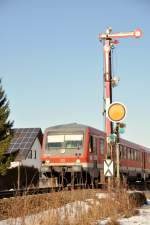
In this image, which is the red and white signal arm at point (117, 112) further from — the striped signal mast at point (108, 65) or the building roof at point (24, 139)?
the building roof at point (24, 139)

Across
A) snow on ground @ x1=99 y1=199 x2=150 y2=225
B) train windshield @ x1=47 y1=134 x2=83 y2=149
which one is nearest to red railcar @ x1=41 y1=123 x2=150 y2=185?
train windshield @ x1=47 y1=134 x2=83 y2=149

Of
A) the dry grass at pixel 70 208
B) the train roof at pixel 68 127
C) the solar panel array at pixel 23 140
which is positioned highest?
the solar panel array at pixel 23 140

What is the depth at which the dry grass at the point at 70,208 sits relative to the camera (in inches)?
349

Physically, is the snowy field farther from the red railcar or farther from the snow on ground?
the red railcar

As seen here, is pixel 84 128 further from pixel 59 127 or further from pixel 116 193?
pixel 116 193

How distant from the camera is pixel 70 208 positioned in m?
9.87

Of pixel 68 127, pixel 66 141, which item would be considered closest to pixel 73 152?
pixel 66 141

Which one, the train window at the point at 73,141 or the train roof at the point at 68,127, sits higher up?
the train roof at the point at 68,127

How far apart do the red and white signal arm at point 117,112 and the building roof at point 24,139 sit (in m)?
40.5

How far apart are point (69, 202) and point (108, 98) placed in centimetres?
973

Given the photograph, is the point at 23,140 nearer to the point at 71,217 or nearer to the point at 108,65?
the point at 108,65

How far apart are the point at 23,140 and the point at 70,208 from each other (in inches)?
1970

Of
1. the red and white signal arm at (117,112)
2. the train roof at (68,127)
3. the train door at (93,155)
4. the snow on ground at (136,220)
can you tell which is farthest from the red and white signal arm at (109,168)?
the train roof at (68,127)

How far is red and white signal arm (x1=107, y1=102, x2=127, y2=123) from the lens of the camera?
A: 598 inches
